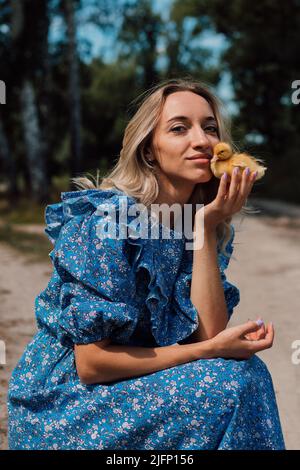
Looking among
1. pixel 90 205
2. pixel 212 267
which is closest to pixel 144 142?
pixel 90 205

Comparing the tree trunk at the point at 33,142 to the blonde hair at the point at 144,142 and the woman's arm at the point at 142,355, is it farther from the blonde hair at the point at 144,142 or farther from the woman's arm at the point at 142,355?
the woman's arm at the point at 142,355

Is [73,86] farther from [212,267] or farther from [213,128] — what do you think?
[212,267]

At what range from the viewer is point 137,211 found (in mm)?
2256

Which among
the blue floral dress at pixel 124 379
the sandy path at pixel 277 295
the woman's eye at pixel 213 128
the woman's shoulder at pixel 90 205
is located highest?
the woman's eye at pixel 213 128

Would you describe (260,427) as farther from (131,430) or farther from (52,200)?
(52,200)

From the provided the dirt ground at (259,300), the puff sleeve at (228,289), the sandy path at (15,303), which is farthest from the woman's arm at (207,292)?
the sandy path at (15,303)

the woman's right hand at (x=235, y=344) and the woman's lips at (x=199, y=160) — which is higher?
the woman's lips at (x=199, y=160)

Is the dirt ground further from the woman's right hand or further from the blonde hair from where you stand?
the woman's right hand

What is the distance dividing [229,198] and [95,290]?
64 cm

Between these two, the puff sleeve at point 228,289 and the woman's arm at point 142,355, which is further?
the puff sleeve at point 228,289

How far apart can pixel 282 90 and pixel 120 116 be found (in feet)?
44.2

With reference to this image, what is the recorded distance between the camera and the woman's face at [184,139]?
2.39 m

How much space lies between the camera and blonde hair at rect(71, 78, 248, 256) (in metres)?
2.40

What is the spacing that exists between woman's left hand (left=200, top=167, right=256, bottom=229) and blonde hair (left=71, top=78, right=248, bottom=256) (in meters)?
0.24
